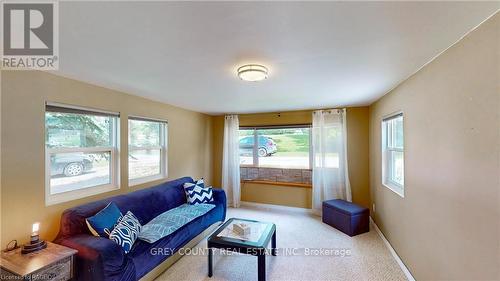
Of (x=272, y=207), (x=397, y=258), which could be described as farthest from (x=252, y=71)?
(x=272, y=207)

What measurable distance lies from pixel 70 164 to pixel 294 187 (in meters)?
3.76

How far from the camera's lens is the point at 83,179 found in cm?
255

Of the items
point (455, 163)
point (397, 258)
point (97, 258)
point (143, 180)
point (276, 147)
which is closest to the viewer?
point (455, 163)

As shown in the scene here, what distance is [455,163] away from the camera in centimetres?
150

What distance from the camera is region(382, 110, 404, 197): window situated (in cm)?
280

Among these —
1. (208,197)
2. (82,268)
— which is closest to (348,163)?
(208,197)

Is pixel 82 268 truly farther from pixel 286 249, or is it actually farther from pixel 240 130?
pixel 240 130

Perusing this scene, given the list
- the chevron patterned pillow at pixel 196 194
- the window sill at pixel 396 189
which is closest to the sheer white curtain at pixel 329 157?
the window sill at pixel 396 189

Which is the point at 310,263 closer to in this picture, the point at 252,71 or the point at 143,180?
the point at 252,71

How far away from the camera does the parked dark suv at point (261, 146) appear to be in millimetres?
4844

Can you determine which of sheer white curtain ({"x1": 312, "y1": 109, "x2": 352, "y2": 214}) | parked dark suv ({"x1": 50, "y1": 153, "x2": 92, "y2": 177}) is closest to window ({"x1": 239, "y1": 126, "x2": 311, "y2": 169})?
sheer white curtain ({"x1": 312, "y1": 109, "x2": 352, "y2": 214})

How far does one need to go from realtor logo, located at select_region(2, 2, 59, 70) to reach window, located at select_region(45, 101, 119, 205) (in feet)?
1.75

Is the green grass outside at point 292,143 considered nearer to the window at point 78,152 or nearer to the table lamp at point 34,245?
the window at point 78,152

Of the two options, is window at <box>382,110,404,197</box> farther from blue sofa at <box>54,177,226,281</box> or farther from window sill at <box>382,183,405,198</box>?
blue sofa at <box>54,177,226,281</box>
